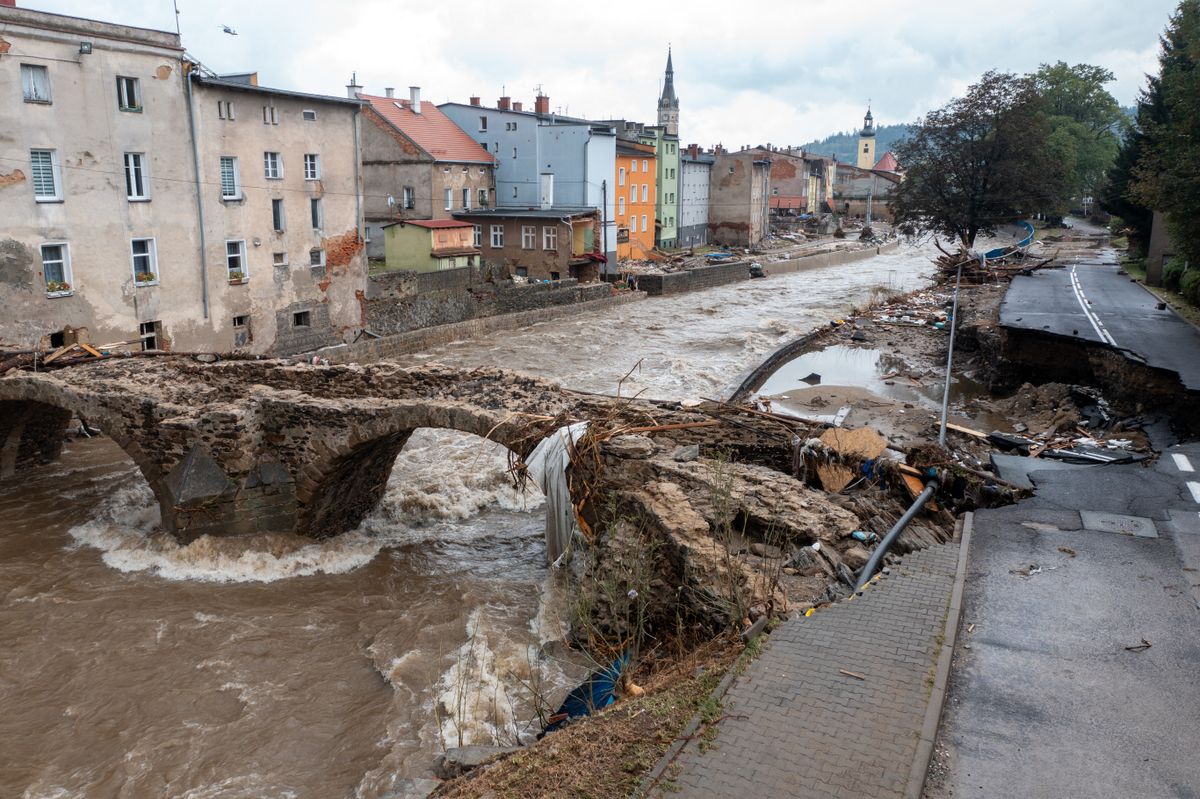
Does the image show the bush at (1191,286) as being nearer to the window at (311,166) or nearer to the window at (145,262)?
the window at (311,166)

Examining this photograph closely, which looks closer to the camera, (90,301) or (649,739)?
(649,739)

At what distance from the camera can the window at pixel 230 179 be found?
25062mm

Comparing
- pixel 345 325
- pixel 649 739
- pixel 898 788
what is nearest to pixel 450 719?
pixel 649 739

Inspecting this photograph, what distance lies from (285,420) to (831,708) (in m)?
9.33

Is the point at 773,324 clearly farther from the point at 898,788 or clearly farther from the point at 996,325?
the point at 898,788

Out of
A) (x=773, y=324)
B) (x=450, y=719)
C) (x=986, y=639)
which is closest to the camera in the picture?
(x=986, y=639)

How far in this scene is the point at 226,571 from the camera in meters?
12.8

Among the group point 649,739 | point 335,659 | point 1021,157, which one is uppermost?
point 1021,157

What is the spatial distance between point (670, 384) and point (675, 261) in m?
29.2

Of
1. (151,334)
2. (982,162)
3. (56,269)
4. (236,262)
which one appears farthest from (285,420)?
(982,162)

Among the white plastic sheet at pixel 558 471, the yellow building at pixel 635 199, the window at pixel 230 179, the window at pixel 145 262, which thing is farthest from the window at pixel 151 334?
the yellow building at pixel 635 199

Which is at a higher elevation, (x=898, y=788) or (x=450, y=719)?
(x=898, y=788)

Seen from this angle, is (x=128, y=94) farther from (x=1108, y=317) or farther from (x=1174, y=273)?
(x=1174, y=273)

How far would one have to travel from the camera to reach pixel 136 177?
901 inches
